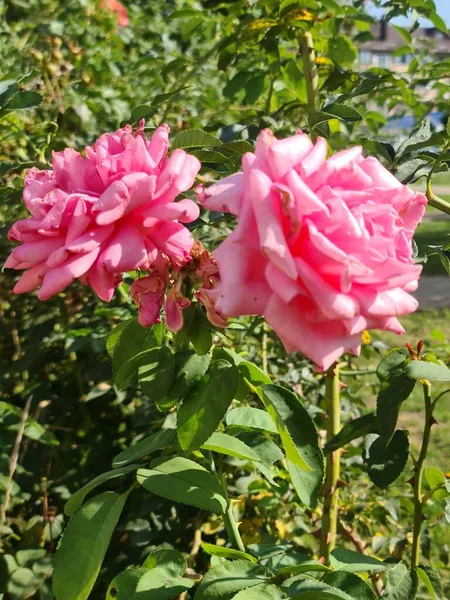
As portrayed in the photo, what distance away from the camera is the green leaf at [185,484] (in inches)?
36.6

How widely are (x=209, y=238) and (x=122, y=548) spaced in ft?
2.98

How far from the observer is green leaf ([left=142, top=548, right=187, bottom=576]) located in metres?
→ 1.00

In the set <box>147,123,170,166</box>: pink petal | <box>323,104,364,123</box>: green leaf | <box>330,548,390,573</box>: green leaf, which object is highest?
<box>147,123,170,166</box>: pink petal

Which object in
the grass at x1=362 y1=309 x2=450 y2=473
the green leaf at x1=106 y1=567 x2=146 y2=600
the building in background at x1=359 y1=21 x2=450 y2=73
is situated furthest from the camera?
the grass at x1=362 y1=309 x2=450 y2=473

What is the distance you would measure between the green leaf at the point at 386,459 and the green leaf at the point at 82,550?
1.53 feet

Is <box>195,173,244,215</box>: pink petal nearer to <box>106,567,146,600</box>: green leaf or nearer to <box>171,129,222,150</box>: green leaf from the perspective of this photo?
<box>171,129,222,150</box>: green leaf

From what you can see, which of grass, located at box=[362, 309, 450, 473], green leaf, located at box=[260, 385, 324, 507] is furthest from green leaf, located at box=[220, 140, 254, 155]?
grass, located at box=[362, 309, 450, 473]

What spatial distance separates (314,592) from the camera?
2.84 feet

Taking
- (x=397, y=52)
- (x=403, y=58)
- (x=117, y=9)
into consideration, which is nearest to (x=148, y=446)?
(x=397, y=52)

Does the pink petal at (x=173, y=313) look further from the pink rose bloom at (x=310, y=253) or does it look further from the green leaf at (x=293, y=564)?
the green leaf at (x=293, y=564)

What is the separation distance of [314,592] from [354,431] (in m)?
0.35

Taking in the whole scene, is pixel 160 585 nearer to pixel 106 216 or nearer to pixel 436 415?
pixel 106 216

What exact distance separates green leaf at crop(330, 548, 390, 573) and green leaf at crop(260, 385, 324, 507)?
25 cm

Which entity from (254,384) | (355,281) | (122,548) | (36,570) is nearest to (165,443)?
(254,384)
